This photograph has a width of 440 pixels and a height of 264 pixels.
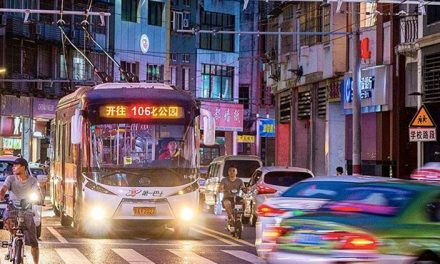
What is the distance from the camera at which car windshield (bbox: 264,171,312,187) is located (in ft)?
93.4

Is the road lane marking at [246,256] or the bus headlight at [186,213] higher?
the bus headlight at [186,213]

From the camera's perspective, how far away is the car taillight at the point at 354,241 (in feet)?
41.3

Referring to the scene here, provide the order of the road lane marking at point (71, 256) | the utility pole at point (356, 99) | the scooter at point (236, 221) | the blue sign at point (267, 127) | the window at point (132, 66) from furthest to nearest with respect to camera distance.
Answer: the window at point (132, 66)
the blue sign at point (267, 127)
the utility pole at point (356, 99)
the scooter at point (236, 221)
the road lane marking at point (71, 256)

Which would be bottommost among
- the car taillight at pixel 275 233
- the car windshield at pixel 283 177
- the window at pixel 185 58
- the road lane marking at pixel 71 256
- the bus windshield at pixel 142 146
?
the road lane marking at pixel 71 256

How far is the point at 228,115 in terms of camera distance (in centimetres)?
7644

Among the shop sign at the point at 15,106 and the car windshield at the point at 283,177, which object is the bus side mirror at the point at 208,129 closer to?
the car windshield at the point at 283,177

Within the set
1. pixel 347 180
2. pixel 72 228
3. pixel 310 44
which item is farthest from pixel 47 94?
pixel 347 180

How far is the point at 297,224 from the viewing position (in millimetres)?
13508

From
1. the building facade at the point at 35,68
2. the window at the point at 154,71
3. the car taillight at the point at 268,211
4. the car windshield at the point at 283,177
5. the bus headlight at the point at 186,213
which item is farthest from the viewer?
the window at the point at 154,71

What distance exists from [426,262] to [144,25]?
61.2 metres

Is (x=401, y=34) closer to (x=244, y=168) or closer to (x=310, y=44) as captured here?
(x=244, y=168)

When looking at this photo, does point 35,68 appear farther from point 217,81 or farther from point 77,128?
point 77,128

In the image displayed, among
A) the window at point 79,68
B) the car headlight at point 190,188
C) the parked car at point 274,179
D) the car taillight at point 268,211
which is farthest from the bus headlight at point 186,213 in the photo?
the window at point 79,68

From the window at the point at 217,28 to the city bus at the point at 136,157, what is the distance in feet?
168
